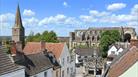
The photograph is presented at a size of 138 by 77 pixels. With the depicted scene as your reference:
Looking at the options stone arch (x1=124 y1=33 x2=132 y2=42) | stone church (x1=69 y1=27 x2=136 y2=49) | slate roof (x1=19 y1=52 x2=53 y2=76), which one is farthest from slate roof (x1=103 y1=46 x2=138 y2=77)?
stone arch (x1=124 y1=33 x2=132 y2=42)

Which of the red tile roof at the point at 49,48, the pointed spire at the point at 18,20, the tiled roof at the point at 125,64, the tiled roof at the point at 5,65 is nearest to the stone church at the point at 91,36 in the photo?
the pointed spire at the point at 18,20

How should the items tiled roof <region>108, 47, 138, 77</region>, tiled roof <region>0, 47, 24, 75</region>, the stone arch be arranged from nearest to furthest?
tiled roof <region>108, 47, 138, 77</region> < tiled roof <region>0, 47, 24, 75</region> < the stone arch

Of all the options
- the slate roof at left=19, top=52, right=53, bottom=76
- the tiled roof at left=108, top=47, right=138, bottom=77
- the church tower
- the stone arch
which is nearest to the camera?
the tiled roof at left=108, top=47, right=138, bottom=77

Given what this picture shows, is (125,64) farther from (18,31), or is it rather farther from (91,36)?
(91,36)

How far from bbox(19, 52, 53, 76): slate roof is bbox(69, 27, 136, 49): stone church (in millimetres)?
93841

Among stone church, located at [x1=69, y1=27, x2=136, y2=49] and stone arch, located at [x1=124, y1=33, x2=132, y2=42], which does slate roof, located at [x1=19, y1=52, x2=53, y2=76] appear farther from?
stone arch, located at [x1=124, y1=33, x2=132, y2=42]

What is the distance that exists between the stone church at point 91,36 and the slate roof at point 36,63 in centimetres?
9384

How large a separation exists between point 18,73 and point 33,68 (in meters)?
9.18

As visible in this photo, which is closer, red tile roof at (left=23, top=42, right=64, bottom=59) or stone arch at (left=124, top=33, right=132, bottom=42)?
red tile roof at (left=23, top=42, right=64, bottom=59)

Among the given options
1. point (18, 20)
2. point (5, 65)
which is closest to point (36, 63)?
point (5, 65)

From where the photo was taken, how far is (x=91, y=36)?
135625 millimetres

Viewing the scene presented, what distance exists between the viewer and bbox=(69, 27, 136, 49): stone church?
12988 centimetres

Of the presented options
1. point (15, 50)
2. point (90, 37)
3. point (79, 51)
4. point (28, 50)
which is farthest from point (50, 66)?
point (90, 37)

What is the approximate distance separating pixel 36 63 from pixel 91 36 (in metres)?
107
